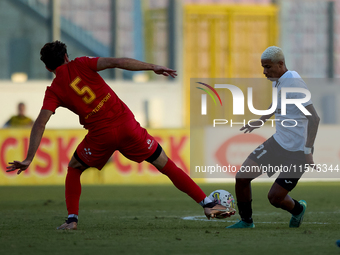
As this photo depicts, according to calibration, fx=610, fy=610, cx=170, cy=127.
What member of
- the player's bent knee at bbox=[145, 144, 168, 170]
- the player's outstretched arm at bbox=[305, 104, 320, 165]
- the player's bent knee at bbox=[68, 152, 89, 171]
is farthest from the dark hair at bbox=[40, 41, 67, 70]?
the player's outstretched arm at bbox=[305, 104, 320, 165]

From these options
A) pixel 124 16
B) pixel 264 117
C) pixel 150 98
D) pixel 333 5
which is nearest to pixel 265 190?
pixel 264 117

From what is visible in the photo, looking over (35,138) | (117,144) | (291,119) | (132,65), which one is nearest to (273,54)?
(291,119)

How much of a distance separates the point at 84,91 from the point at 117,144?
56cm

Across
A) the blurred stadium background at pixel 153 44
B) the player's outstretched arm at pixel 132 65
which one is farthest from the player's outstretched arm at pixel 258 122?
the blurred stadium background at pixel 153 44

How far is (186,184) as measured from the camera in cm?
575

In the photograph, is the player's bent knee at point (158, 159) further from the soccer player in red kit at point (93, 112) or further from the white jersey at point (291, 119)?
the white jersey at point (291, 119)

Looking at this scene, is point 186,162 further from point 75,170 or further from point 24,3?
point 24,3

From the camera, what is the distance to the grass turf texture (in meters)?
4.54

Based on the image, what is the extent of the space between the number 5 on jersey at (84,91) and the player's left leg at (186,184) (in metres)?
0.79

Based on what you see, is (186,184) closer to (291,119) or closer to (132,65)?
(291,119)

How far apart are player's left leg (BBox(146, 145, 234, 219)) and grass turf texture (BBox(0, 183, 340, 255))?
0.60 feet

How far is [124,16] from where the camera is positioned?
72.5 ft

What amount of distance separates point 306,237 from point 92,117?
2.13 meters

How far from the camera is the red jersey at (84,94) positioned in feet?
17.7
